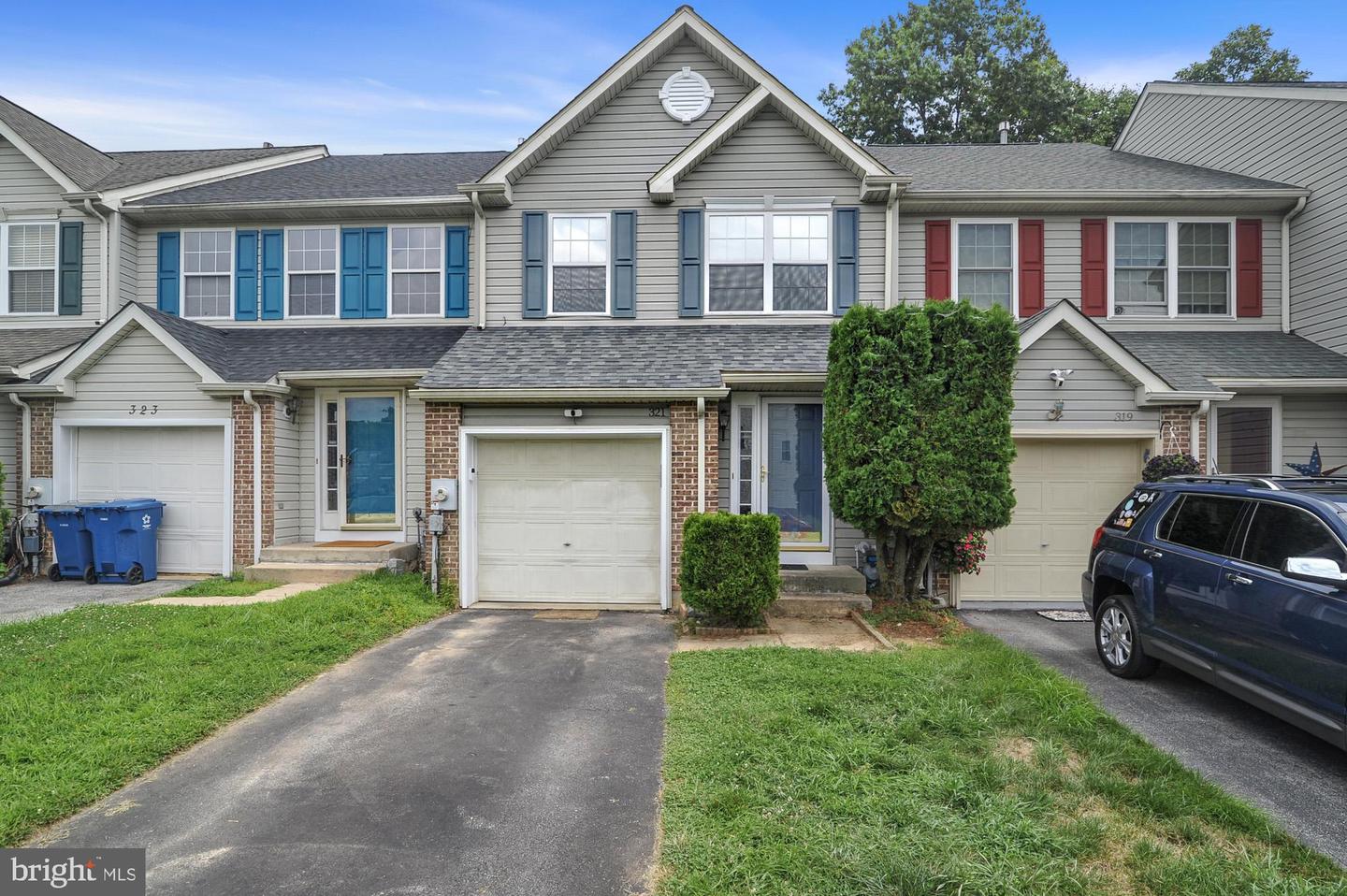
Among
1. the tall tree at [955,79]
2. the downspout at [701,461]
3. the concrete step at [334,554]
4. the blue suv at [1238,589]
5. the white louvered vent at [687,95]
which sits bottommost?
the concrete step at [334,554]

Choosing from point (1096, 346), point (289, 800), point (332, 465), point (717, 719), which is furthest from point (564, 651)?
point (1096, 346)

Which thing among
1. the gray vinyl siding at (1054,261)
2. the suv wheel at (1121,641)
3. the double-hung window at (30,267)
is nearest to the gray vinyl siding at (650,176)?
the gray vinyl siding at (1054,261)

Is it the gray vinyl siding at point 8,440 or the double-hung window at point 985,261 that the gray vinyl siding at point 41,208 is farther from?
the double-hung window at point 985,261

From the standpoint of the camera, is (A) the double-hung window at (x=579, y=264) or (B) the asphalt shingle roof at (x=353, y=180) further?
(B) the asphalt shingle roof at (x=353, y=180)

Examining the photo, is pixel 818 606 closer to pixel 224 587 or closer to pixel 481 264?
pixel 481 264

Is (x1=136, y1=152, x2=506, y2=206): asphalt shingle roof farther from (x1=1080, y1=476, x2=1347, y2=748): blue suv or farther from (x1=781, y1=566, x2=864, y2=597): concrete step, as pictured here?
(x1=1080, y1=476, x2=1347, y2=748): blue suv

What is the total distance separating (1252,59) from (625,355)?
33389 millimetres

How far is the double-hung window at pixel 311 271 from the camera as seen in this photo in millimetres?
11031

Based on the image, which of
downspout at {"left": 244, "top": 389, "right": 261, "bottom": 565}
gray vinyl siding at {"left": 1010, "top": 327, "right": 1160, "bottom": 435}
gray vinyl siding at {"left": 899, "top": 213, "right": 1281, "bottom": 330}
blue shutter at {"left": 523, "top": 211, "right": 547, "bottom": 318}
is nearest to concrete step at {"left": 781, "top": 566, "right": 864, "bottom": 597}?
gray vinyl siding at {"left": 1010, "top": 327, "right": 1160, "bottom": 435}

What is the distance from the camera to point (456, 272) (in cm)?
1088

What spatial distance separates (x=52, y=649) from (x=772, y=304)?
9.15 meters

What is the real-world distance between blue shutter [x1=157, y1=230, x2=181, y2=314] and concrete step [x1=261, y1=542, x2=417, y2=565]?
4.89 metres

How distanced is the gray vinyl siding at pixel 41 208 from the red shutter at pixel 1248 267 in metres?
18.2

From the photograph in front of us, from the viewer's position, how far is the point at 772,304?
10.2 m
